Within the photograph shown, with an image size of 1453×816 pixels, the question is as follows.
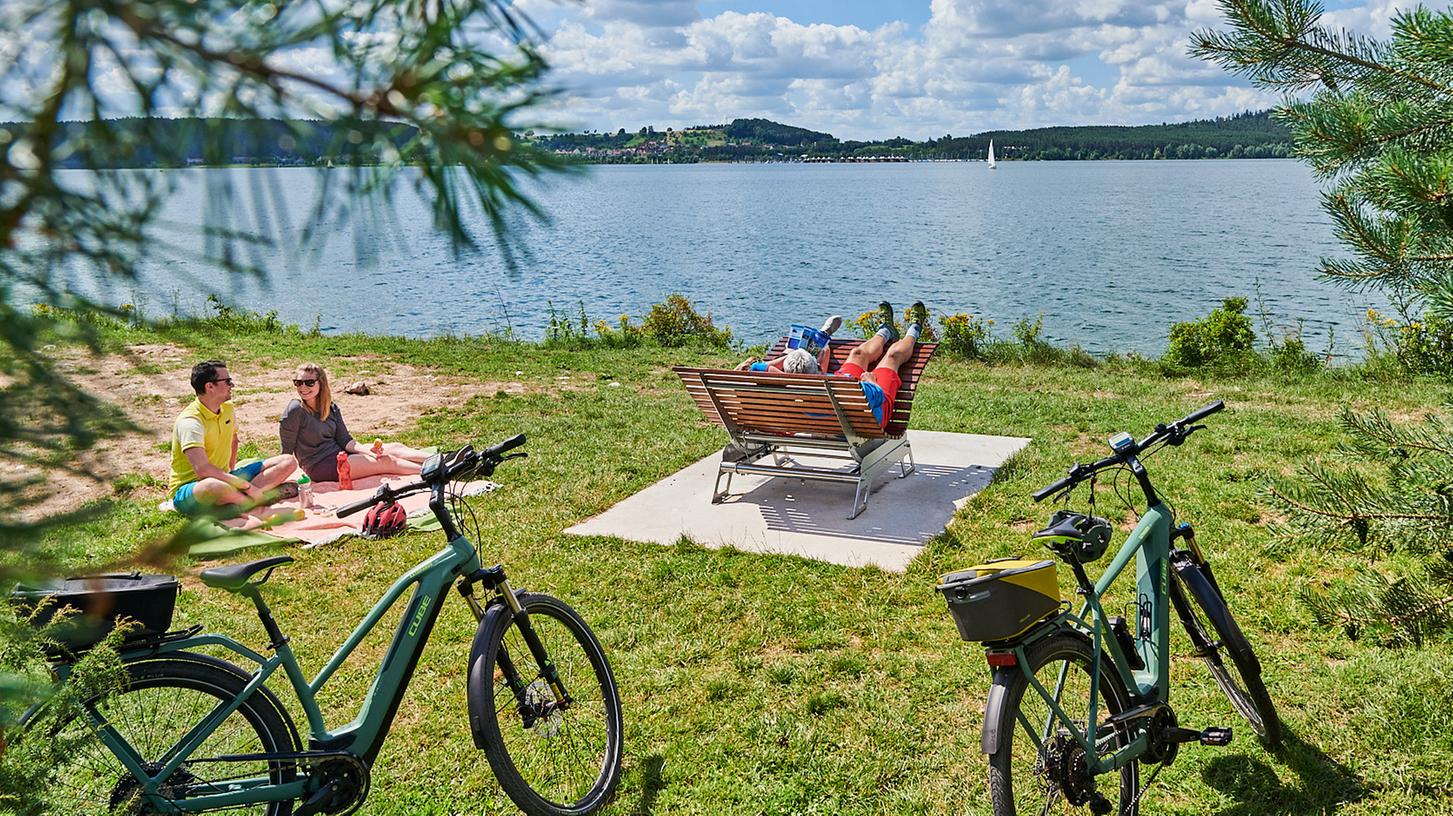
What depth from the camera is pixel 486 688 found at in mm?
3158

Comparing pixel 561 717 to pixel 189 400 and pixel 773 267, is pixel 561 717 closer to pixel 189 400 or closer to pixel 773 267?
pixel 189 400

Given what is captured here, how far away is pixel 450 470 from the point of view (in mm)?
3289

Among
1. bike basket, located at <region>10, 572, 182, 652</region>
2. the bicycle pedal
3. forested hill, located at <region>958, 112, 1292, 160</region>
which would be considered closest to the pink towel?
bike basket, located at <region>10, 572, 182, 652</region>

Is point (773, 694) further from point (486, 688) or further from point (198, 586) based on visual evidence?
point (198, 586)

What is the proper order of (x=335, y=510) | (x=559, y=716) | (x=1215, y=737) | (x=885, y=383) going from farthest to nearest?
(x=885, y=383) → (x=335, y=510) → (x=559, y=716) → (x=1215, y=737)

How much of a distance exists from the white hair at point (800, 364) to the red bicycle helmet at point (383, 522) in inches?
114

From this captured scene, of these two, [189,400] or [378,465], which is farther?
[378,465]

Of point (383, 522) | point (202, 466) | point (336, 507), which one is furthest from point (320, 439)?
point (383, 522)

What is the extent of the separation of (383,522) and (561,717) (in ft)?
10.8

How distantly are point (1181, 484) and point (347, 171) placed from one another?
6964 millimetres

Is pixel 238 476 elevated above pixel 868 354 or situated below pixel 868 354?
below

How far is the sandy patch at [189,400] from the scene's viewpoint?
102cm

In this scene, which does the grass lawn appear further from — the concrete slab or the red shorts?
the red shorts

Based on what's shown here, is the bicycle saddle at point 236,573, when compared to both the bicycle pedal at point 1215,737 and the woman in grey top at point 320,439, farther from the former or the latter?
the woman in grey top at point 320,439
